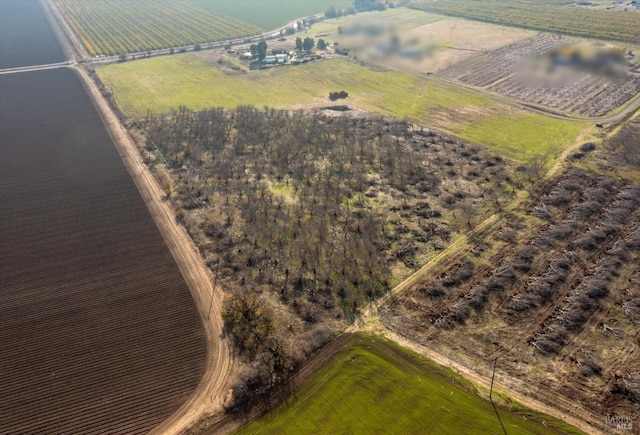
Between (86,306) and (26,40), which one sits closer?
(86,306)

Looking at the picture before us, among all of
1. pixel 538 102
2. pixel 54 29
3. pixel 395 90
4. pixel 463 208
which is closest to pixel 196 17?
pixel 54 29

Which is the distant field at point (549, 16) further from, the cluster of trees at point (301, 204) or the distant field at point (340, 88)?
the cluster of trees at point (301, 204)

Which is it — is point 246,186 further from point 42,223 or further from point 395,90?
point 395,90

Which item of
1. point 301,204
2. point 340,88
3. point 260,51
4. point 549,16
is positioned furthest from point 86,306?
point 549,16

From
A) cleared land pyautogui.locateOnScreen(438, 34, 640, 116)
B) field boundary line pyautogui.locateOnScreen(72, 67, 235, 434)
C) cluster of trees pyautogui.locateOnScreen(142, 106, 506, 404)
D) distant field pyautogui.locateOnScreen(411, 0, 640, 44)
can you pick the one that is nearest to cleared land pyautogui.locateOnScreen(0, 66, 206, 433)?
field boundary line pyautogui.locateOnScreen(72, 67, 235, 434)

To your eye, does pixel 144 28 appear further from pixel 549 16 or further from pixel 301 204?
pixel 549 16
